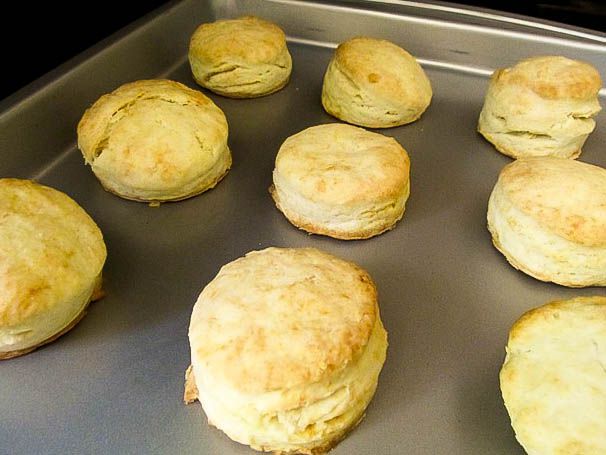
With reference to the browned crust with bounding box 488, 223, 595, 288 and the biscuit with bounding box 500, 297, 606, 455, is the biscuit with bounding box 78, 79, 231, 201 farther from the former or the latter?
the biscuit with bounding box 500, 297, 606, 455

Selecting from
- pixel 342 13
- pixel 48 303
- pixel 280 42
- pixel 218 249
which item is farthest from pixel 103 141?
pixel 342 13

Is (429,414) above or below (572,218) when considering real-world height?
below

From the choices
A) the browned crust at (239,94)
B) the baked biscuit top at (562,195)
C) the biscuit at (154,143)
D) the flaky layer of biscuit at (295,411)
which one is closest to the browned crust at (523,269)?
the baked biscuit top at (562,195)

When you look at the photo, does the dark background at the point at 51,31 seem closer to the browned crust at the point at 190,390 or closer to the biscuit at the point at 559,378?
the browned crust at the point at 190,390

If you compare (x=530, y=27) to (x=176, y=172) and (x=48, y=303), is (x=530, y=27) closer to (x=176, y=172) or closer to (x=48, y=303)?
(x=176, y=172)

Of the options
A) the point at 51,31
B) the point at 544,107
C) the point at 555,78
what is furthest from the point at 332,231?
the point at 51,31

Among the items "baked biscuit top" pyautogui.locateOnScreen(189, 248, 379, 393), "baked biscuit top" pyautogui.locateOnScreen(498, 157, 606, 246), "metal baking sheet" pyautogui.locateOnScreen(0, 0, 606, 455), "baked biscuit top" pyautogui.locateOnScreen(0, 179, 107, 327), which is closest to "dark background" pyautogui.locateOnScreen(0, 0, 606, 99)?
"metal baking sheet" pyautogui.locateOnScreen(0, 0, 606, 455)

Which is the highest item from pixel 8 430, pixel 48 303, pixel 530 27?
pixel 530 27
